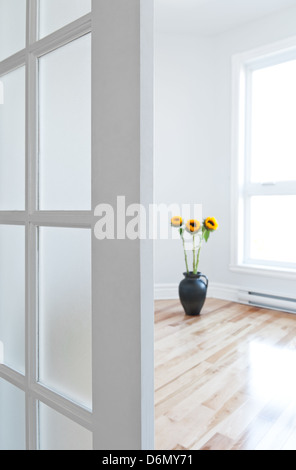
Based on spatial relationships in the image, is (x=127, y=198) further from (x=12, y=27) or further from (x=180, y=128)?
(x=180, y=128)

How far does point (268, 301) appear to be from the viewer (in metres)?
2.93

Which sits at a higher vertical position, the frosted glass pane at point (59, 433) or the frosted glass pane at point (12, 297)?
the frosted glass pane at point (12, 297)

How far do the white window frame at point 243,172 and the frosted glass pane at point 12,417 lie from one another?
2527 mm

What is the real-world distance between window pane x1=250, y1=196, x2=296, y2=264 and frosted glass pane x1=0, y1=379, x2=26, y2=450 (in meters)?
2.66

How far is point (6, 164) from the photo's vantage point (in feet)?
2.38

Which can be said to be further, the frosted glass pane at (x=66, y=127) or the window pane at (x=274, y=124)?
the window pane at (x=274, y=124)

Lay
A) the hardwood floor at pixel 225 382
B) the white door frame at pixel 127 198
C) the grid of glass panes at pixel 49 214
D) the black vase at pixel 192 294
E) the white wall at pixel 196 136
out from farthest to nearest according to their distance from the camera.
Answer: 1. the white wall at pixel 196 136
2. the black vase at pixel 192 294
3. the hardwood floor at pixel 225 382
4. the grid of glass panes at pixel 49 214
5. the white door frame at pixel 127 198

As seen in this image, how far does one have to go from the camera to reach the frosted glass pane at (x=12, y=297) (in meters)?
0.70

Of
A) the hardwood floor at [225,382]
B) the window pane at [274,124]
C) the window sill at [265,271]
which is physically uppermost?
the window pane at [274,124]

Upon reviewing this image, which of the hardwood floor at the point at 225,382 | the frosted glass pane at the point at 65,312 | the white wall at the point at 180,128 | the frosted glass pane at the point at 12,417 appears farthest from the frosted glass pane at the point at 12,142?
the white wall at the point at 180,128

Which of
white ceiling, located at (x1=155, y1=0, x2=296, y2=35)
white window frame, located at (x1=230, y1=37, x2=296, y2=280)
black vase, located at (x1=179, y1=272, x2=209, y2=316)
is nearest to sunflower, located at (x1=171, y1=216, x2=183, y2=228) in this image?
black vase, located at (x1=179, y1=272, x2=209, y2=316)

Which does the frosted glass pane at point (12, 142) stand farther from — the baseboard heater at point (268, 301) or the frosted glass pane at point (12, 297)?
the baseboard heater at point (268, 301)

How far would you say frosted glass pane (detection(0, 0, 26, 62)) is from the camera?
0.69m
